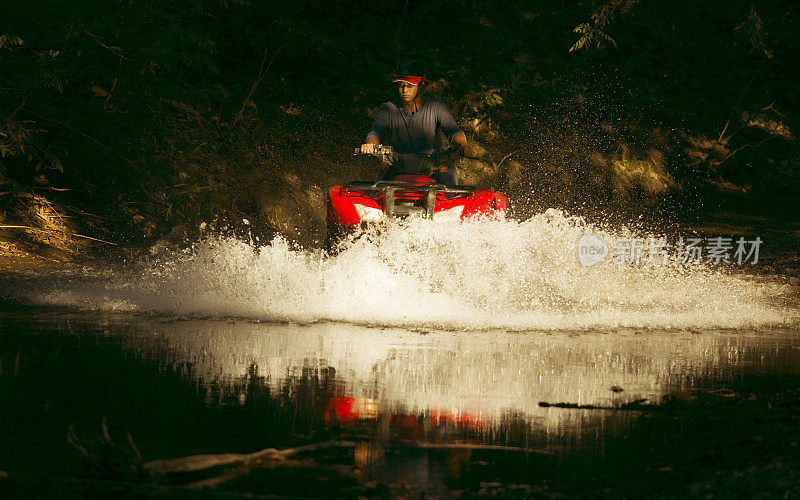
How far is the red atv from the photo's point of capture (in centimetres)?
1174

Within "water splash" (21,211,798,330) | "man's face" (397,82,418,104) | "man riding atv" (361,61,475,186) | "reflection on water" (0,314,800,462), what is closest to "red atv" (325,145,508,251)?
"water splash" (21,211,798,330)

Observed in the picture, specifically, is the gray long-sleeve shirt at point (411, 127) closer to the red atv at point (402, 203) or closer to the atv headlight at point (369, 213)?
the red atv at point (402, 203)

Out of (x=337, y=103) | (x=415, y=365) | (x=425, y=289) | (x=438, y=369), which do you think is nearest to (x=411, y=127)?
(x=425, y=289)

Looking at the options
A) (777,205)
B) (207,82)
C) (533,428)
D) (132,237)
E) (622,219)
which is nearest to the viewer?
(533,428)

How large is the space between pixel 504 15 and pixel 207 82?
904 centimetres

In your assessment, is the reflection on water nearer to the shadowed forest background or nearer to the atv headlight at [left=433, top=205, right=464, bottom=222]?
the atv headlight at [left=433, top=205, right=464, bottom=222]

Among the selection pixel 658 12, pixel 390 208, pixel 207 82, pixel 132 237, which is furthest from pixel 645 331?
pixel 658 12

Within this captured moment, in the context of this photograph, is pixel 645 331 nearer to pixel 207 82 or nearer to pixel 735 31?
pixel 207 82

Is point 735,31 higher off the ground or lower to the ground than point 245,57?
higher

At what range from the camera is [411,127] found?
1304 cm

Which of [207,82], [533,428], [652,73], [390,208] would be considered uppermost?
[652,73]

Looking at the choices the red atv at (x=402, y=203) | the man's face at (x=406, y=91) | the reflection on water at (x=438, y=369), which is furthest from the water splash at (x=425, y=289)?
the man's face at (x=406, y=91)

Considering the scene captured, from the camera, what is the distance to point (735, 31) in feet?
99.7

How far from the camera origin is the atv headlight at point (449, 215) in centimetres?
1173
